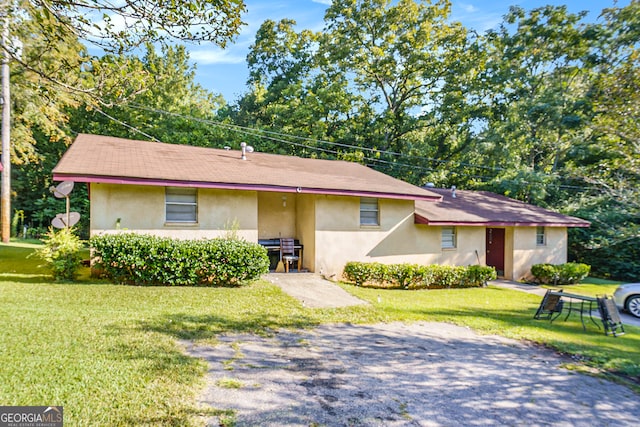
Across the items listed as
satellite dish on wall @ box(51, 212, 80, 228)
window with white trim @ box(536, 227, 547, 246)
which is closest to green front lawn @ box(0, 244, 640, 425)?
satellite dish on wall @ box(51, 212, 80, 228)

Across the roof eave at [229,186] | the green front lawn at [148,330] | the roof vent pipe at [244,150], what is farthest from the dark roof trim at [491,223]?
the roof vent pipe at [244,150]

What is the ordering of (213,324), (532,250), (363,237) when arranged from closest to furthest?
(213,324) → (363,237) → (532,250)

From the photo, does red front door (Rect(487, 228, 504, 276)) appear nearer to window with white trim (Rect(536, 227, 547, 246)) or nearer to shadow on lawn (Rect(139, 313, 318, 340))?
window with white trim (Rect(536, 227, 547, 246))

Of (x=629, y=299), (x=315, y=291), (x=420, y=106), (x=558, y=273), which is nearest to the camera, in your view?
(x=315, y=291)

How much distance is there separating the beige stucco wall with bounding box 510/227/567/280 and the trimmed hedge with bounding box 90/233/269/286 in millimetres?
12666

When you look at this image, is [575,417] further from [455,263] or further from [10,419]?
[455,263]

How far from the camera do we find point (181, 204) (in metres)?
10.9

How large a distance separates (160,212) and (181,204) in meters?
0.66

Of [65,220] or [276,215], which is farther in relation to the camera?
[276,215]

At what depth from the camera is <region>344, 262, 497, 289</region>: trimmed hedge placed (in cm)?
1234

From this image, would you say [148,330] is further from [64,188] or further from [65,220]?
[64,188]

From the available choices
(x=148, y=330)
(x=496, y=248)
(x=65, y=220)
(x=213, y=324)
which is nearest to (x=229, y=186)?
(x=65, y=220)

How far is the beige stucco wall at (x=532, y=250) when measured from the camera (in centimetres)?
1634

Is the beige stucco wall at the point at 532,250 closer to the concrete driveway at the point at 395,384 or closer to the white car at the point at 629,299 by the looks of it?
the white car at the point at 629,299
